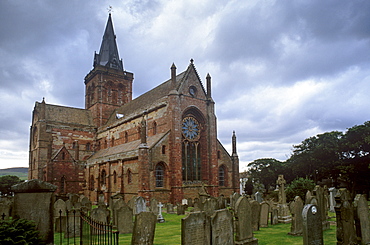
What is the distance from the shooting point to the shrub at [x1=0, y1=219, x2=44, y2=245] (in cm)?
614

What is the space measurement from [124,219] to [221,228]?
A: 572 centimetres

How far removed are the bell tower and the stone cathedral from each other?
0.18 m

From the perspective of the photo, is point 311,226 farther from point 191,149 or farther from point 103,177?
point 103,177

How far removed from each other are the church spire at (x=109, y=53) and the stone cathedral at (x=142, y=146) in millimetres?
2071

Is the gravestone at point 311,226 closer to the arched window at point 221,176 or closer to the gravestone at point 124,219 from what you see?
the gravestone at point 124,219

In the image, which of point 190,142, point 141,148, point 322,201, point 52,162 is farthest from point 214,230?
point 52,162

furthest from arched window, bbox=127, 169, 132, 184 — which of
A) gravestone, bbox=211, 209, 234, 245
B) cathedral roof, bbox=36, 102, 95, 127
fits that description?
gravestone, bbox=211, 209, 234, 245

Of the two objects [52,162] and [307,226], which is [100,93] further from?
[307,226]

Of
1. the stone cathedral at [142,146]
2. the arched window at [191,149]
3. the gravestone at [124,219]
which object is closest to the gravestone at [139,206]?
the gravestone at [124,219]

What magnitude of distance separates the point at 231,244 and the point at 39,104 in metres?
37.8

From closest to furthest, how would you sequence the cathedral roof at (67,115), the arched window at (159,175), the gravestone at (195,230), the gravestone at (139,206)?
the gravestone at (195,230)
the gravestone at (139,206)
the arched window at (159,175)
the cathedral roof at (67,115)

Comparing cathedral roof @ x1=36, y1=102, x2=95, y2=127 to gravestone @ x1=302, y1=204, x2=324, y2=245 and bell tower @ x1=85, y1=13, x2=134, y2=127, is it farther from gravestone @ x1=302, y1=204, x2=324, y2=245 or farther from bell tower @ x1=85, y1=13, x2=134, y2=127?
gravestone @ x1=302, y1=204, x2=324, y2=245

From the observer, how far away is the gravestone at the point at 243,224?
873 centimetres

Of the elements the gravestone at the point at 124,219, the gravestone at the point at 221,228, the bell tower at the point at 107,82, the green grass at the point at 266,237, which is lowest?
→ the green grass at the point at 266,237
